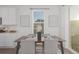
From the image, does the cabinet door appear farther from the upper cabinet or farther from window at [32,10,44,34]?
window at [32,10,44,34]

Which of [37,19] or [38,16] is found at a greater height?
[38,16]

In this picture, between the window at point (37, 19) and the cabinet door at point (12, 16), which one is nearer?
the window at point (37, 19)

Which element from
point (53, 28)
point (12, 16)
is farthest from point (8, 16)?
point (53, 28)

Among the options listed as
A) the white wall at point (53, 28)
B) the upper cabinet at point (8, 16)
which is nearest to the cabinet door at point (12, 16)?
the upper cabinet at point (8, 16)

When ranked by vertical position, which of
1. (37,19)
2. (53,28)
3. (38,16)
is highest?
(38,16)

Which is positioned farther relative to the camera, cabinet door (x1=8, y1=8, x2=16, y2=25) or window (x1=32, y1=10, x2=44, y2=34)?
cabinet door (x1=8, y1=8, x2=16, y2=25)

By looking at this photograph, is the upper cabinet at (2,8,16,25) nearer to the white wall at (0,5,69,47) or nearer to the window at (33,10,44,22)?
the white wall at (0,5,69,47)

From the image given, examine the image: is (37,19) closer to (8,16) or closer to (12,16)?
(12,16)

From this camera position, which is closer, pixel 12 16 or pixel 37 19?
pixel 37 19

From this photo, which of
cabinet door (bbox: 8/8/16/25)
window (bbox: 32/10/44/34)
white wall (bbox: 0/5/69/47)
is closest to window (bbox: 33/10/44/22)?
window (bbox: 32/10/44/34)

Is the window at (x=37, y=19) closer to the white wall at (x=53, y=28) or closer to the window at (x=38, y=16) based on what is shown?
the window at (x=38, y=16)

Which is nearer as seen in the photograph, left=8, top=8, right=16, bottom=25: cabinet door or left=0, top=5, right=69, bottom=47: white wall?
left=0, top=5, right=69, bottom=47: white wall

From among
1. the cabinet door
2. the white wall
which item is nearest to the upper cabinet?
→ the cabinet door
